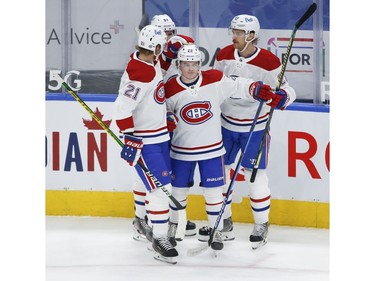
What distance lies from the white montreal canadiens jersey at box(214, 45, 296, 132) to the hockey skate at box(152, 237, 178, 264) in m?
0.69

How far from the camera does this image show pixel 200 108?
4.43 metres

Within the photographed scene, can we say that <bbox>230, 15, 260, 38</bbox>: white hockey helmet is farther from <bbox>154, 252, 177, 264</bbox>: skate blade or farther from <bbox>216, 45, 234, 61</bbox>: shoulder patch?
<bbox>154, 252, 177, 264</bbox>: skate blade

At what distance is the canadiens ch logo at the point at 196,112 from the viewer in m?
4.43

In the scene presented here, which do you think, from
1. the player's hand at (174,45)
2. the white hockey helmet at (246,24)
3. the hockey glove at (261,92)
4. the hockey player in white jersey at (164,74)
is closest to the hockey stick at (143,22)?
the hockey player in white jersey at (164,74)

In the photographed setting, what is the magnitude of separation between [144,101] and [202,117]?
0.31 metres

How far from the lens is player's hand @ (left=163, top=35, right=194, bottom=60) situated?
4.59 meters

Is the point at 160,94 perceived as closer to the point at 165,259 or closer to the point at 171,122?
the point at 171,122

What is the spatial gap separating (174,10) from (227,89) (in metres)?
1.00

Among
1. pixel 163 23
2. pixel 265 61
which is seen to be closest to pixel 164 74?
pixel 163 23

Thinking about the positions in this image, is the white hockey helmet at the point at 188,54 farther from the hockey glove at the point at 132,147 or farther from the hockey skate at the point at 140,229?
the hockey skate at the point at 140,229

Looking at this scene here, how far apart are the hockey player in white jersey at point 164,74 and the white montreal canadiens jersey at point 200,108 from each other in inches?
3.1
